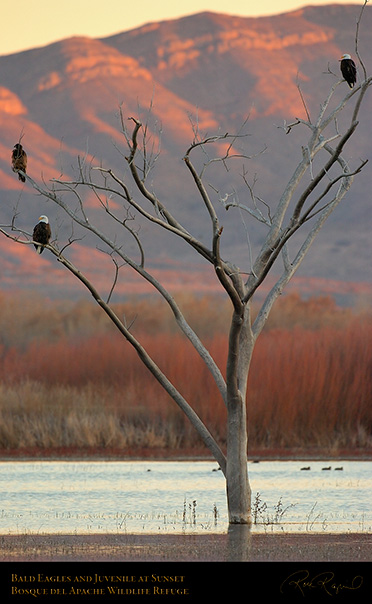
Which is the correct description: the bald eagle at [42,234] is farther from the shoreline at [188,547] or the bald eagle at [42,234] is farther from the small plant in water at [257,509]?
the small plant in water at [257,509]

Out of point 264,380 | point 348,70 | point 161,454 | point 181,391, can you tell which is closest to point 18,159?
point 348,70

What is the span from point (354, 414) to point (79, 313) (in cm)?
1870

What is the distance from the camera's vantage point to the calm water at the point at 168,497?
10727 mm

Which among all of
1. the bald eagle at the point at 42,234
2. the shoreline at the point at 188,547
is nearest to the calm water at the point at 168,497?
the shoreline at the point at 188,547

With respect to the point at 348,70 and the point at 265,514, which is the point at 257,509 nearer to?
the point at 265,514

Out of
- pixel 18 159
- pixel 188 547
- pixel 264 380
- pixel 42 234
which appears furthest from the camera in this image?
pixel 264 380

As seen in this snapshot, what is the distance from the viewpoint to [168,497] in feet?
42.1

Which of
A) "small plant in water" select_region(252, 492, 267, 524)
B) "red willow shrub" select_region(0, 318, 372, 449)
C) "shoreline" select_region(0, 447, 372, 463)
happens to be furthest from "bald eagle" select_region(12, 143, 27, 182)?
"red willow shrub" select_region(0, 318, 372, 449)

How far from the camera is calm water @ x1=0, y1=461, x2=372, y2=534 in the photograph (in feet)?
35.2

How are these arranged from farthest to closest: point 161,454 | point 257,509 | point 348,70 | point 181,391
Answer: point 181,391 → point 161,454 → point 257,509 → point 348,70

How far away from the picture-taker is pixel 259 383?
22.0 metres

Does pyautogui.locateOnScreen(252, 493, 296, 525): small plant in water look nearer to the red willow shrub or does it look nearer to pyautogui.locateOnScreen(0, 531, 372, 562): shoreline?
pyautogui.locateOnScreen(0, 531, 372, 562): shoreline
